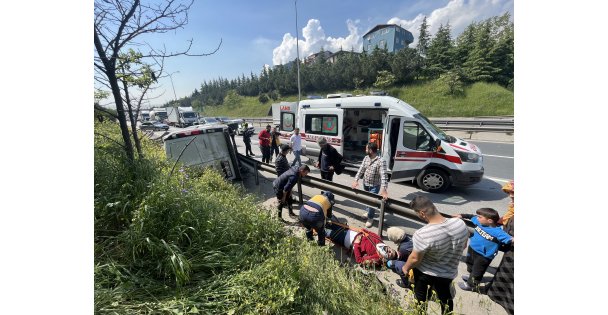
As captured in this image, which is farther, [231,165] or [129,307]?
[231,165]

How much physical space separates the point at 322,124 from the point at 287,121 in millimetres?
2612

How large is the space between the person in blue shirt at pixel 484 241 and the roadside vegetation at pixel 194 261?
125 centimetres

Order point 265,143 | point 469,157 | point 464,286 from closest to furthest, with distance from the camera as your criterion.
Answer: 1. point 464,286
2. point 469,157
3. point 265,143

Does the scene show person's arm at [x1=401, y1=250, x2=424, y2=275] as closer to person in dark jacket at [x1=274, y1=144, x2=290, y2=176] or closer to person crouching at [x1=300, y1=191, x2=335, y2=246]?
person crouching at [x1=300, y1=191, x2=335, y2=246]

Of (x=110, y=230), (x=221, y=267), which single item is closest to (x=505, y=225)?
(x=221, y=267)

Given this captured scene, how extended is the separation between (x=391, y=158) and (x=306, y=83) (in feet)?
156

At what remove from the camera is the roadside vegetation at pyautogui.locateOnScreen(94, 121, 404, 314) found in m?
2.11

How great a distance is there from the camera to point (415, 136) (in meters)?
6.26

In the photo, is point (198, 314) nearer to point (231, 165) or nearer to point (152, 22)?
point (152, 22)

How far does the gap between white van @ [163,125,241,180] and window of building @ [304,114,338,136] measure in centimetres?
280

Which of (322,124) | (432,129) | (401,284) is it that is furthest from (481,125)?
(401,284)

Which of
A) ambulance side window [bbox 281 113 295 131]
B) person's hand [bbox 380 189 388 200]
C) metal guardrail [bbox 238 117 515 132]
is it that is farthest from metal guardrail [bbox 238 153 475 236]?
metal guardrail [bbox 238 117 515 132]

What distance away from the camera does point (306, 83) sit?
51.6 m

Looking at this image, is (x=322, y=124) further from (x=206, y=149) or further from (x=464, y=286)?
(x=464, y=286)
